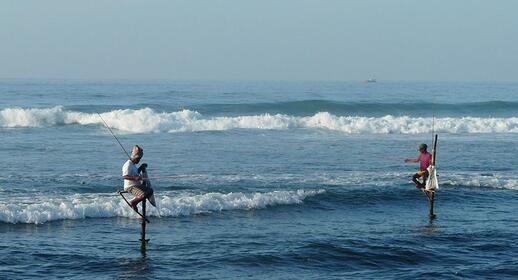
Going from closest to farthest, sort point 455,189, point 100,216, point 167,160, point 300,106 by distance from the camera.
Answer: point 100,216, point 455,189, point 167,160, point 300,106

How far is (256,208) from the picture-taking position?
21.2 metres

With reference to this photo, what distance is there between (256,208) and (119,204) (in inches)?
142

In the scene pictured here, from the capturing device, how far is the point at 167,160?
2931 centimetres

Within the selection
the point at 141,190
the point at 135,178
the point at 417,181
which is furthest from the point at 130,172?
the point at 417,181

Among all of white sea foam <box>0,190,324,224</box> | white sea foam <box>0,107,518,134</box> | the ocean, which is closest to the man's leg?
the ocean

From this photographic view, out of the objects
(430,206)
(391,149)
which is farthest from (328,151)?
(430,206)

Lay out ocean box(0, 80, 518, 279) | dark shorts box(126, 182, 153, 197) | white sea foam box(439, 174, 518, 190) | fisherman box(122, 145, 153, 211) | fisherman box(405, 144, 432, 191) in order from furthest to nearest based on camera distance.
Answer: white sea foam box(439, 174, 518, 190) → fisherman box(405, 144, 432, 191) → dark shorts box(126, 182, 153, 197) → fisherman box(122, 145, 153, 211) → ocean box(0, 80, 518, 279)

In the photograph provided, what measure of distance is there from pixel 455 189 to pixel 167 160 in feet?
34.7

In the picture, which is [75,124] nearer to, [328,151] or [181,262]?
[328,151]

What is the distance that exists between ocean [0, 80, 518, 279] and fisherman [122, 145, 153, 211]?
119 centimetres

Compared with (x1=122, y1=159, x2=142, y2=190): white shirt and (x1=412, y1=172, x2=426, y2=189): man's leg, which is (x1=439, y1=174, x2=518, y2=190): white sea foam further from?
(x1=122, y1=159, x2=142, y2=190): white shirt

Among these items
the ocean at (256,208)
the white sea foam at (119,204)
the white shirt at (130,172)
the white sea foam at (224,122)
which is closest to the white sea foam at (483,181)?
the ocean at (256,208)

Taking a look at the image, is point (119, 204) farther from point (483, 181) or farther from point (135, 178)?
point (483, 181)

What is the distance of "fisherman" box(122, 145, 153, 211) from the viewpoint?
Answer: 1541cm
